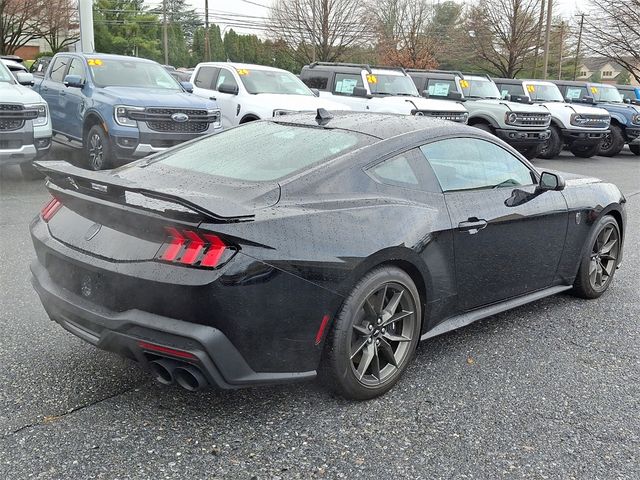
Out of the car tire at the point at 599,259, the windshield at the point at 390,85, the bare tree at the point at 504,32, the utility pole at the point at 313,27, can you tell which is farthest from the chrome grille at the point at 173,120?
the bare tree at the point at 504,32

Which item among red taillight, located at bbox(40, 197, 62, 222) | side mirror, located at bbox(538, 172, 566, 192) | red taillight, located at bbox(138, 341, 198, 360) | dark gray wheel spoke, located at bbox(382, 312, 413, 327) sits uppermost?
side mirror, located at bbox(538, 172, 566, 192)

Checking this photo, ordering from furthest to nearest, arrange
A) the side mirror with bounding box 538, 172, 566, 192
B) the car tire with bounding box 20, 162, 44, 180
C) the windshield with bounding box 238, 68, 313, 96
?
1. the windshield with bounding box 238, 68, 313, 96
2. the car tire with bounding box 20, 162, 44, 180
3. the side mirror with bounding box 538, 172, 566, 192

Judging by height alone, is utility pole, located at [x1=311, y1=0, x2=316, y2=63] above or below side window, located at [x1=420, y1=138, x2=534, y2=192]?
above

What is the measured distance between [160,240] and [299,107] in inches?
326

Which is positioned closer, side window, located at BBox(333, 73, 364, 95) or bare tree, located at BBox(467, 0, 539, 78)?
side window, located at BBox(333, 73, 364, 95)

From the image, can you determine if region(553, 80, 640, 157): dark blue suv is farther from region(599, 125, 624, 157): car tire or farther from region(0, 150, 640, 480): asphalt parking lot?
region(0, 150, 640, 480): asphalt parking lot

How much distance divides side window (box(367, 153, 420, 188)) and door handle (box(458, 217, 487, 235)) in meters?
0.36

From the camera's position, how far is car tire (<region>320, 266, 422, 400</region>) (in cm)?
304

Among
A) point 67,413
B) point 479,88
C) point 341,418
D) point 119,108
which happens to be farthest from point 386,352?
point 479,88

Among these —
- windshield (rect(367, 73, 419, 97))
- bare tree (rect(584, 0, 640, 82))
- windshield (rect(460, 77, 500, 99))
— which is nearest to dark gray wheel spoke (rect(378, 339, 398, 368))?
windshield (rect(367, 73, 419, 97))

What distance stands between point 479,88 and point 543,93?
2409mm

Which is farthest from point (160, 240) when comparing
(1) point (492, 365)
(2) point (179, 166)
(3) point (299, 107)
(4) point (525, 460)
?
(3) point (299, 107)

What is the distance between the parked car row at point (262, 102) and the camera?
936 cm

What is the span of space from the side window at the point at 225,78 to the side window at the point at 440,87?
5646mm
